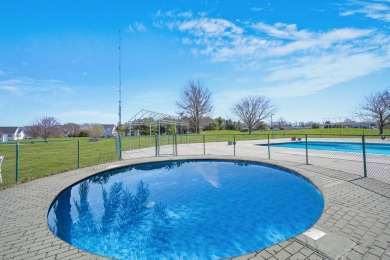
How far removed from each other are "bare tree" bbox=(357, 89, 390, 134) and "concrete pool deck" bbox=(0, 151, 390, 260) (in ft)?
109

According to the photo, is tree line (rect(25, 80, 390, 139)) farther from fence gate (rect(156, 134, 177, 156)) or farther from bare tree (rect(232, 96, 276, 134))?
fence gate (rect(156, 134, 177, 156))

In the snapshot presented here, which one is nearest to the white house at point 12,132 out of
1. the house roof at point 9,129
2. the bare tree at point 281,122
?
the house roof at point 9,129

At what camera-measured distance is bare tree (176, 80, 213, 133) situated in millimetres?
38375

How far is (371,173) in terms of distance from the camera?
6969 millimetres

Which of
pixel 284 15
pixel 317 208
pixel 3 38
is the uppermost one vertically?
pixel 284 15

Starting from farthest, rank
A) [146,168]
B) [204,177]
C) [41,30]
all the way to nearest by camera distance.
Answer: [146,168] → [41,30] → [204,177]

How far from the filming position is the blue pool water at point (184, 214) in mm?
3707

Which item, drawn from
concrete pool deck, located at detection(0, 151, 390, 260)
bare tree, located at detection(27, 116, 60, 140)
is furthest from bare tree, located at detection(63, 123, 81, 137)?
concrete pool deck, located at detection(0, 151, 390, 260)

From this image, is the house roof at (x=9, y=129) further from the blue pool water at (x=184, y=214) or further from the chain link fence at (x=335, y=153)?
the blue pool water at (x=184, y=214)

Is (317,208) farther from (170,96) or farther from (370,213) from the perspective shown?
(170,96)

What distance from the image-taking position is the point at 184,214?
505 centimetres

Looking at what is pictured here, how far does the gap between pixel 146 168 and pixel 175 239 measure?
703 cm

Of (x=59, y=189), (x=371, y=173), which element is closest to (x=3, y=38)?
(x=59, y=189)

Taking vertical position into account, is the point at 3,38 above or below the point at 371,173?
above
